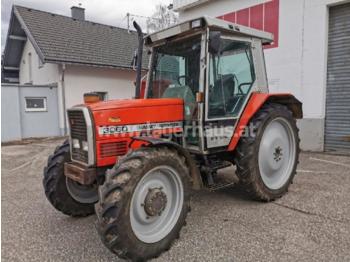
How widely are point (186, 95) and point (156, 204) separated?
139 cm

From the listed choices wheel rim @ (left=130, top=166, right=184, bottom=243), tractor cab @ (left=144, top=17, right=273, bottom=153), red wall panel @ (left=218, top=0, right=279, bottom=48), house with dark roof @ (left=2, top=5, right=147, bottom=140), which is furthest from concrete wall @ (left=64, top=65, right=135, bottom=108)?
wheel rim @ (left=130, top=166, right=184, bottom=243)

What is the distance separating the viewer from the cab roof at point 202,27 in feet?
10.3

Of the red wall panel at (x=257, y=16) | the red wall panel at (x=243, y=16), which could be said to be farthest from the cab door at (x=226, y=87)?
the red wall panel at (x=243, y=16)

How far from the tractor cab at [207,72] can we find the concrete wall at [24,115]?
977cm

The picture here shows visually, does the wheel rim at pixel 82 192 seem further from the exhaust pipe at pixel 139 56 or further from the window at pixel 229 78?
the window at pixel 229 78

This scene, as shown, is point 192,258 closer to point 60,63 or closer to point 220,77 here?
point 220,77

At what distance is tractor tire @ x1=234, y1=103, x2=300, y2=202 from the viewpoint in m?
3.62

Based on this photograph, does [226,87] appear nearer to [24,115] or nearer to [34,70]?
[24,115]

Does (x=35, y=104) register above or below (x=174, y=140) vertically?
above

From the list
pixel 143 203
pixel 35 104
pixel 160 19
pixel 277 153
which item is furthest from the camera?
pixel 160 19

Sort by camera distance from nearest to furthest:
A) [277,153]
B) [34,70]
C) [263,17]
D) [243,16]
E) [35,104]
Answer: [277,153], [263,17], [243,16], [35,104], [34,70]

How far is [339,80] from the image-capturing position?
6789 mm

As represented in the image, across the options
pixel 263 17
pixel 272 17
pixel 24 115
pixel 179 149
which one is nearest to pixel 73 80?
pixel 24 115

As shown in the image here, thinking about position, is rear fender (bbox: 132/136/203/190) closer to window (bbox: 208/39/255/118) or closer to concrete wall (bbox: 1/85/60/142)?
window (bbox: 208/39/255/118)
